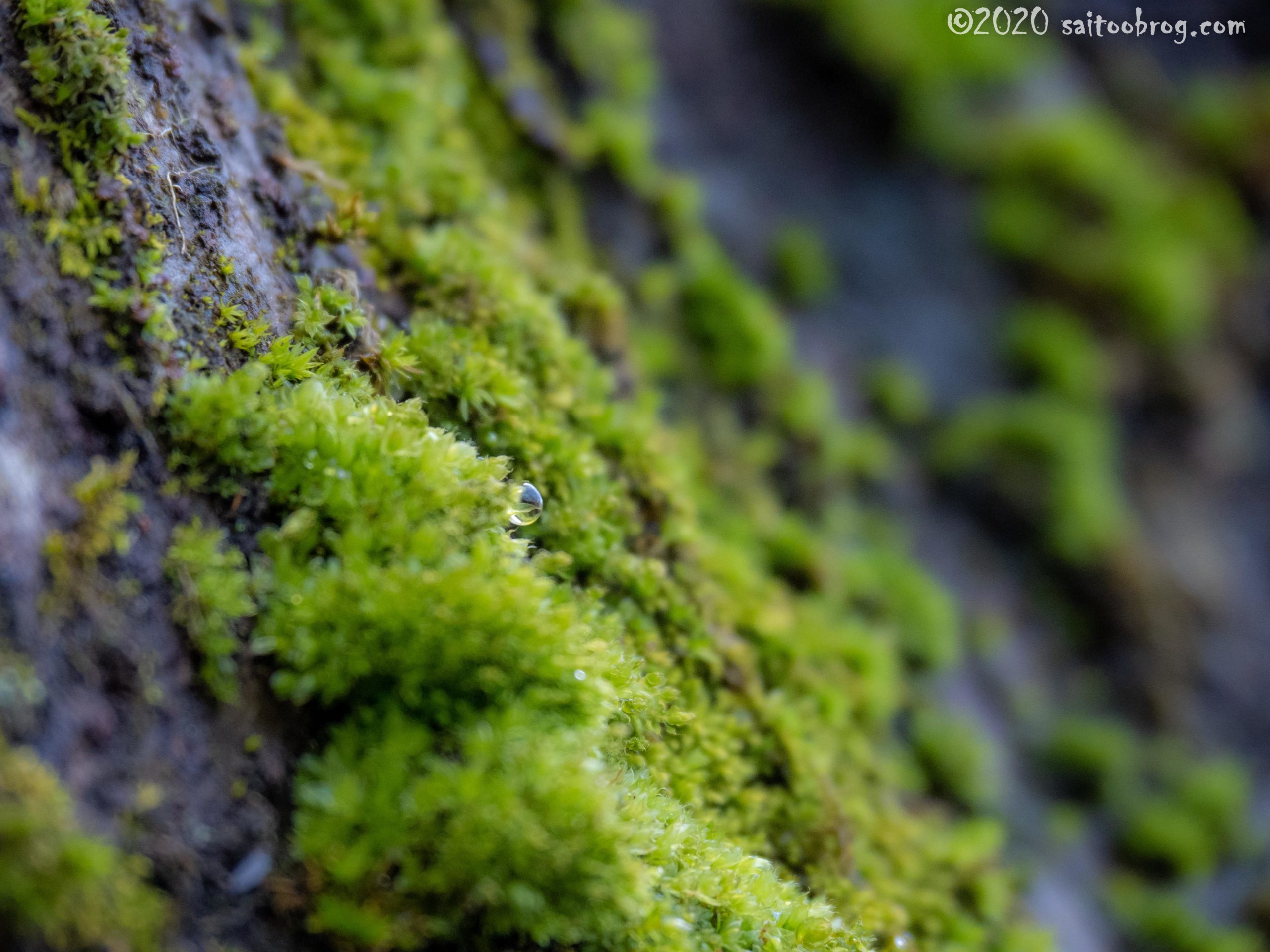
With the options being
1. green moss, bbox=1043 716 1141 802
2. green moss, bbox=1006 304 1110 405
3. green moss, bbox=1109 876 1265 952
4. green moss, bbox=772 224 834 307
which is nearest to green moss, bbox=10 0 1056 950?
green moss, bbox=772 224 834 307

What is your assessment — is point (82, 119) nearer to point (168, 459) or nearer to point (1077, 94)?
point (168, 459)

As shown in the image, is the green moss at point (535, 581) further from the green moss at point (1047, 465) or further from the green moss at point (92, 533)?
the green moss at point (1047, 465)

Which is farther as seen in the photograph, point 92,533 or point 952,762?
point 952,762

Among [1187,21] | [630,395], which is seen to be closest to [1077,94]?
[1187,21]

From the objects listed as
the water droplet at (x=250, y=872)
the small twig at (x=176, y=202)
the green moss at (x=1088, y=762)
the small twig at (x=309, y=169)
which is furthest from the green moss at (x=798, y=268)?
the water droplet at (x=250, y=872)

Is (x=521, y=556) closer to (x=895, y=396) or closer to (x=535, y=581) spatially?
(x=535, y=581)

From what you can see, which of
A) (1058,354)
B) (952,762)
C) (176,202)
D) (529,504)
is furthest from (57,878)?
(1058,354)
